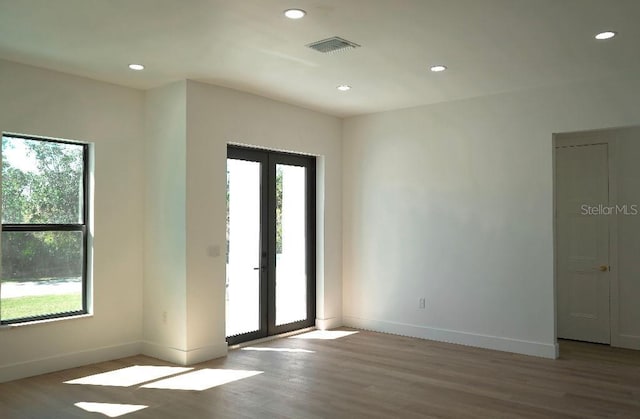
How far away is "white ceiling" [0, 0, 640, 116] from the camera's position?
350cm

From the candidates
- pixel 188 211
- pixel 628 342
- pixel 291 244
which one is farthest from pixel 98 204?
pixel 628 342

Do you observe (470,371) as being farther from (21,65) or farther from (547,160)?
(21,65)

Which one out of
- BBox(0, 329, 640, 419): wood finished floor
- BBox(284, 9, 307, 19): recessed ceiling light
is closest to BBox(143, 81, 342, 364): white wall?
BBox(0, 329, 640, 419): wood finished floor

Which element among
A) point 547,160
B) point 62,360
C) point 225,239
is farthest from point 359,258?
point 62,360

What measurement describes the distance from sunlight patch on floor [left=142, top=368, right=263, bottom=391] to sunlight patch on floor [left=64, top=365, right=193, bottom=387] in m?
0.16

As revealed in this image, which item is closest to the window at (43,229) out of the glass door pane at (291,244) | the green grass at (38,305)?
the green grass at (38,305)

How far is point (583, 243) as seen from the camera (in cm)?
633

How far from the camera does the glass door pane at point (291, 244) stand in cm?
654

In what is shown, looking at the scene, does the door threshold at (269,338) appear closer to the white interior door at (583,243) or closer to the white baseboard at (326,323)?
the white baseboard at (326,323)

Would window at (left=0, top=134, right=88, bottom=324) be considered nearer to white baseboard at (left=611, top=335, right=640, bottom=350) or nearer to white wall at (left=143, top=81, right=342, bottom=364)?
white wall at (left=143, top=81, right=342, bottom=364)

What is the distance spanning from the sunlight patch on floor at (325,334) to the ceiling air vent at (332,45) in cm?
354

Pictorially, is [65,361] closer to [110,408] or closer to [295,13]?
[110,408]

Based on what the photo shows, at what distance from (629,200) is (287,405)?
4521 mm

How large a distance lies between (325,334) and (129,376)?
2557 millimetres
